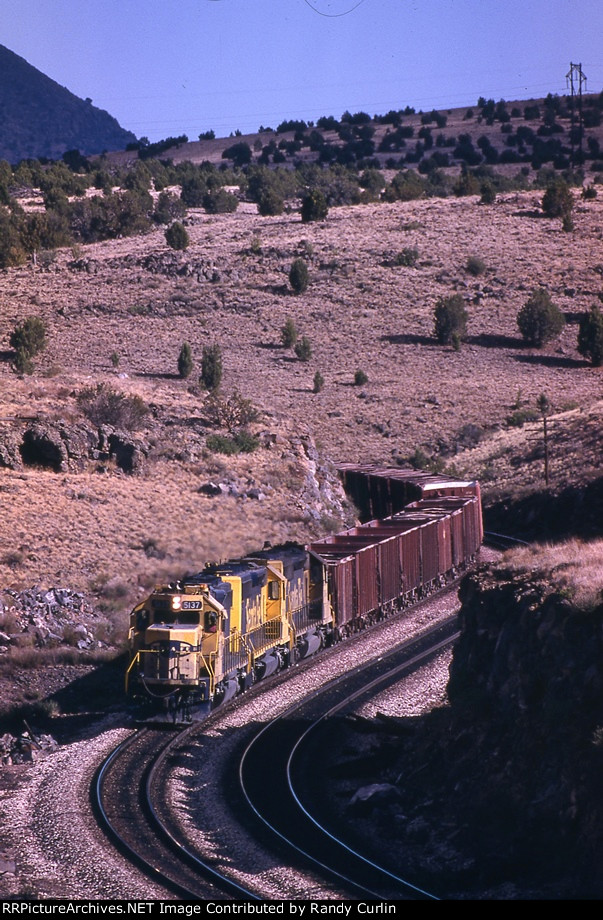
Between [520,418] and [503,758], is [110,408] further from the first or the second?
[503,758]

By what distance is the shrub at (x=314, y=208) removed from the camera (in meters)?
103

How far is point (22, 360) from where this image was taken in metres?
59.6

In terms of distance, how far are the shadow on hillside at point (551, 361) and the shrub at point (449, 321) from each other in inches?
199

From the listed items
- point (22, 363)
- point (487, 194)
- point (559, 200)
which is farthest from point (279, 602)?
point (487, 194)

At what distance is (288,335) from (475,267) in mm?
22956

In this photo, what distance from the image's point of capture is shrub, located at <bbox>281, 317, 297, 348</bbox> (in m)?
77.2

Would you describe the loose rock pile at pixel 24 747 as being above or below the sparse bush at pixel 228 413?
below

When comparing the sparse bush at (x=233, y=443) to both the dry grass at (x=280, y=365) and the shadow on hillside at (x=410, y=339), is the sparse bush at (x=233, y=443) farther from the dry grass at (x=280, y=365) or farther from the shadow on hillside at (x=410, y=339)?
the shadow on hillside at (x=410, y=339)

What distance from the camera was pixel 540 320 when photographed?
7756cm

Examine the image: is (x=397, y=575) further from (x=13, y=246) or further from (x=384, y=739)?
(x=13, y=246)

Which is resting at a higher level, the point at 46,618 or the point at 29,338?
the point at 29,338

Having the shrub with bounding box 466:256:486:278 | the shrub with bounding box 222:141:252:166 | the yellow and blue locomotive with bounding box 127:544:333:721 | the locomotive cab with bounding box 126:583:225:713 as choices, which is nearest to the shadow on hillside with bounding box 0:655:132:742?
the locomotive cab with bounding box 126:583:225:713

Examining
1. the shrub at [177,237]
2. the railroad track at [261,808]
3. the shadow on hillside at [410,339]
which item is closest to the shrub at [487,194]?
the shadow on hillside at [410,339]

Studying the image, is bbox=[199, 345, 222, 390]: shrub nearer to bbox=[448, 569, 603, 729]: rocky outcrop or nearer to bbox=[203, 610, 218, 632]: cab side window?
bbox=[203, 610, 218, 632]: cab side window
